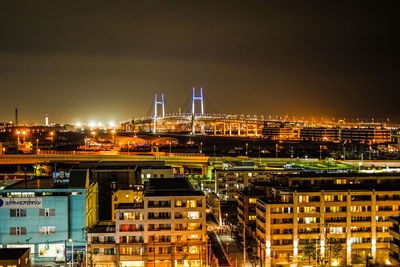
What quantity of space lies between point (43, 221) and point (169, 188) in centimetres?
234

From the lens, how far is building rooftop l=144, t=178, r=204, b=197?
7.03m

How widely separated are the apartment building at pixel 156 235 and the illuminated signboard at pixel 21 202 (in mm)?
1175

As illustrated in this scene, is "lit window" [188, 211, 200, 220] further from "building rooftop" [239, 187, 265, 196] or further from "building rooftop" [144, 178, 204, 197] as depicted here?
"building rooftop" [239, 187, 265, 196]

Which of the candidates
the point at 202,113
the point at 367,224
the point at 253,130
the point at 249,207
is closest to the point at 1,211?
the point at 249,207

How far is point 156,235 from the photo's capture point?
22.1ft

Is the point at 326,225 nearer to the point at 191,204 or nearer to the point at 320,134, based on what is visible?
the point at 191,204

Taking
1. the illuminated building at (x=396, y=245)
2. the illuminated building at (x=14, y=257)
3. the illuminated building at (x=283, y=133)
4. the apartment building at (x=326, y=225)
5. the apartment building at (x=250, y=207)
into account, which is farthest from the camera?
the illuminated building at (x=283, y=133)

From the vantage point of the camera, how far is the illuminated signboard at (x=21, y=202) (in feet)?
23.0

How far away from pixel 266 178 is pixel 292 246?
4655 millimetres

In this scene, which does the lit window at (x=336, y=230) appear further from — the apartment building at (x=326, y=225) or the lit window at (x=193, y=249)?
the lit window at (x=193, y=249)

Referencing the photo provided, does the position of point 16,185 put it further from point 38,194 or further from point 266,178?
point 266,178

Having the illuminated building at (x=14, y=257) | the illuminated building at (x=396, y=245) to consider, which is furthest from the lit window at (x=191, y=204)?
the illuminated building at (x=396, y=245)

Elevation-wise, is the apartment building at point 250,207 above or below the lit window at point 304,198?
below

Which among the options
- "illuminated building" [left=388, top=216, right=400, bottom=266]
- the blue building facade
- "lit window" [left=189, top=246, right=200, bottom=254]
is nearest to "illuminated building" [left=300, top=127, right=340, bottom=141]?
"illuminated building" [left=388, top=216, right=400, bottom=266]
